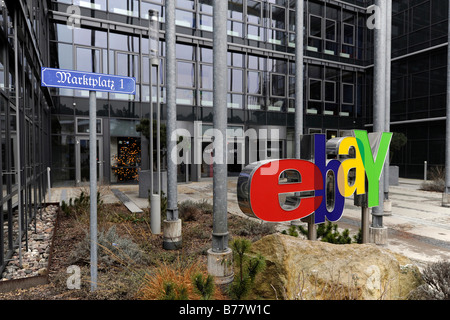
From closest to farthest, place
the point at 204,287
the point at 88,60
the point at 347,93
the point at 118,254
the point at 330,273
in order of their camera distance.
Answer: the point at 204,287, the point at 330,273, the point at 118,254, the point at 88,60, the point at 347,93

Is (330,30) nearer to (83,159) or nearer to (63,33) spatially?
(63,33)

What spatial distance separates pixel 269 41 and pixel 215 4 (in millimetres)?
19222

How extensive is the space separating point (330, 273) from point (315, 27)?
2435 cm

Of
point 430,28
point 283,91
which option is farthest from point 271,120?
point 430,28

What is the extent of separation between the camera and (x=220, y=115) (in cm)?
470

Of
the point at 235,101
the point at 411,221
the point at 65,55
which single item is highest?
the point at 65,55

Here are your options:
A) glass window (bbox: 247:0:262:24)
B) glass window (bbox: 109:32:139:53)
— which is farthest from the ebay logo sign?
glass window (bbox: 247:0:262:24)

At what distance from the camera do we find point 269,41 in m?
22.6

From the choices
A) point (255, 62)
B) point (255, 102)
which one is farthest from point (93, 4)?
point (255, 102)

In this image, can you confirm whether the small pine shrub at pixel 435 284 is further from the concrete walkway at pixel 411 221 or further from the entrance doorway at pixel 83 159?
the entrance doorway at pixel 83 159

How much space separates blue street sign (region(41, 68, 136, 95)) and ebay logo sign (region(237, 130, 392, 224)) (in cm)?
208

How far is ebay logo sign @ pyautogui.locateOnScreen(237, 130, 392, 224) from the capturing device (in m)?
4.55

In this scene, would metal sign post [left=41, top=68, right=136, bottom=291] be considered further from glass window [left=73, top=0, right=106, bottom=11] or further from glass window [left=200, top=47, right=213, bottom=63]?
glass window [left=200, top=47, right=213, bottom=63]
